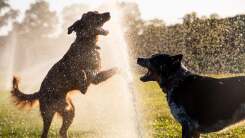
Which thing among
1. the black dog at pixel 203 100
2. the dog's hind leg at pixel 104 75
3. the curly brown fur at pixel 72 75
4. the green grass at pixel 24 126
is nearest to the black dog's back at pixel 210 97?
the black dog at pixel 203 100

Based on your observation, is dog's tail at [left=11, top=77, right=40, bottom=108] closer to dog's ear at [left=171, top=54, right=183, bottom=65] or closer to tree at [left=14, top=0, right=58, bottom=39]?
dog's ear at [left=171, top=54, right=183, bottom=65]

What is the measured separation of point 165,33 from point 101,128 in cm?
1799

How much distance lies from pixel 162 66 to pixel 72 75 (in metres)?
2.73

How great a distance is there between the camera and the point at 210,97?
10078mm

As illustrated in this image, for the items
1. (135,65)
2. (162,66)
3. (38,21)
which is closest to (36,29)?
(38,21)

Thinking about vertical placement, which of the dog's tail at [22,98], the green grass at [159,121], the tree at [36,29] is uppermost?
the dog's tail at [22,98]

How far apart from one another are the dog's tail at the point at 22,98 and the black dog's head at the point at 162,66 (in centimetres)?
308

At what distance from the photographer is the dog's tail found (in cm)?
1286

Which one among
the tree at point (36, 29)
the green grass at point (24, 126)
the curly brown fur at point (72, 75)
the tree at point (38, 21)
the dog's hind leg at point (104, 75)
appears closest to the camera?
the curly brown fur at point (72, 75)

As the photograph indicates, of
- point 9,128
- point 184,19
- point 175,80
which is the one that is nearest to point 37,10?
point 184,19

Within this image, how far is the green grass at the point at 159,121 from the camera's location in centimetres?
1356

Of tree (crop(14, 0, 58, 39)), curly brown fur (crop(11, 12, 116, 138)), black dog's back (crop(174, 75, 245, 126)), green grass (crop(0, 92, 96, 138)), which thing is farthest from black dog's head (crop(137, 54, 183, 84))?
tree (crop(14, 0, 58, 39))

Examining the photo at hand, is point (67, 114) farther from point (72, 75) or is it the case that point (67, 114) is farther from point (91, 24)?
point (91, 24)

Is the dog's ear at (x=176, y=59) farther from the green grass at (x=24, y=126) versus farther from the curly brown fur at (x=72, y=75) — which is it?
the green grass at (x=24, y=126)
